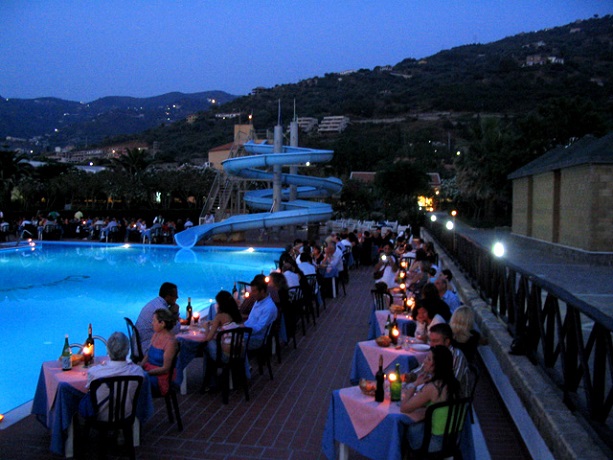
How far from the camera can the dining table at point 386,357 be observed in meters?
5.33

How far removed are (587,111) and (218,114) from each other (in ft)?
288

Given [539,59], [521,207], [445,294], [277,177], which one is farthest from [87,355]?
[539,59]

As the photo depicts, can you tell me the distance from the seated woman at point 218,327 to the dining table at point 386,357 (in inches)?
53.4

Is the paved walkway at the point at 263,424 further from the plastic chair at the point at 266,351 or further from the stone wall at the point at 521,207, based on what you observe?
the stone wall at the point at 521,207

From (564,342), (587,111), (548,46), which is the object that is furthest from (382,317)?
(548,46)

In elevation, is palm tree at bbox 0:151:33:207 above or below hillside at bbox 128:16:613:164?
below

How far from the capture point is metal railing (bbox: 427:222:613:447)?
354 cm

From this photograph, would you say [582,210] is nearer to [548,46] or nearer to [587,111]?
[587,111]

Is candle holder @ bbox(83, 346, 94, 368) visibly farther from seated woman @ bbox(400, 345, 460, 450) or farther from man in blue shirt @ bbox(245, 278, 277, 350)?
seated woman @ bbox(400, 345, 460, 450)

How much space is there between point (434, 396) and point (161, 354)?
2632 mm

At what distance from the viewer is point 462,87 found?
104 meters

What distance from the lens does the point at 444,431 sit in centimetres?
375

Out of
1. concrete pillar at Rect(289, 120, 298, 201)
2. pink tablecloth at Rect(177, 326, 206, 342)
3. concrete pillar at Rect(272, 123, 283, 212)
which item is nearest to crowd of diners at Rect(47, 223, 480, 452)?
pink tablecloth at Rect(177, 326, 206, 342)

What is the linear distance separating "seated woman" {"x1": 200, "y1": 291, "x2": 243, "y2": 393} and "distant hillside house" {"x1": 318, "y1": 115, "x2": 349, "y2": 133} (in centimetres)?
8917
